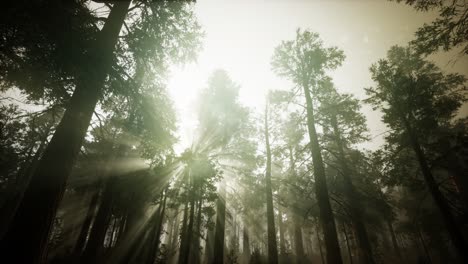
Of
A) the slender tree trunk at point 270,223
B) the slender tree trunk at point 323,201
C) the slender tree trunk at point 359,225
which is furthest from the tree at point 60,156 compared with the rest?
the slender tree trunk at point 359,225

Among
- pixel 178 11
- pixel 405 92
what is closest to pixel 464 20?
pixel 405 92

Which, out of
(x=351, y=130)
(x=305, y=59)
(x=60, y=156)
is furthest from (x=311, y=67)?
(x=60, y=156)

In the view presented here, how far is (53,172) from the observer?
549 centimetres

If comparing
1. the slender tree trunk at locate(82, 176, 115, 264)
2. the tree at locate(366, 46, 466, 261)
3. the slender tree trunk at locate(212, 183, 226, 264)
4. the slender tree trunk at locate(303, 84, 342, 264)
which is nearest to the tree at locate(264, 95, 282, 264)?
the slender tree trunk at locate(212, 183, 226, 264)

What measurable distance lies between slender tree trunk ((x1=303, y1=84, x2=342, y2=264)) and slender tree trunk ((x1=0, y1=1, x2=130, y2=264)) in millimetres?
9638

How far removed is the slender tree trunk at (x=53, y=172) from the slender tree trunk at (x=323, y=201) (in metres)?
9.64

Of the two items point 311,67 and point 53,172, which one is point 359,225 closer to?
point 311,67

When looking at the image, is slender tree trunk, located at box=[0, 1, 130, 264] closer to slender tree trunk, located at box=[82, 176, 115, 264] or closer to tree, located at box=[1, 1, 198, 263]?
tree, located at box=[1, 1, 198, 263]

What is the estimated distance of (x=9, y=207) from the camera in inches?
859

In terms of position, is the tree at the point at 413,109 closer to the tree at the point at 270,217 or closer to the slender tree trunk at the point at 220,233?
the tree at the point at 270,217

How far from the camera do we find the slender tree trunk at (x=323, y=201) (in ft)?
29.2

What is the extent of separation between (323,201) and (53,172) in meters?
10.1

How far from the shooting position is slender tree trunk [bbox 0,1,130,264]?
192 inches

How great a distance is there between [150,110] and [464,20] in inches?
463
